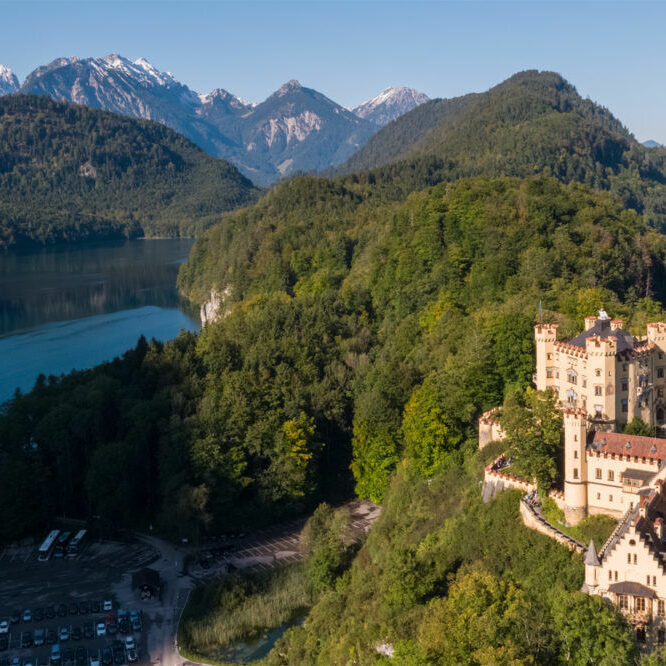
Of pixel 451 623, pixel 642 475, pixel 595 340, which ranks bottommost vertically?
pixel 451 623

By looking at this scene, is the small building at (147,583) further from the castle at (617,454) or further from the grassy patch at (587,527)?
the grassy patch at (587,527)

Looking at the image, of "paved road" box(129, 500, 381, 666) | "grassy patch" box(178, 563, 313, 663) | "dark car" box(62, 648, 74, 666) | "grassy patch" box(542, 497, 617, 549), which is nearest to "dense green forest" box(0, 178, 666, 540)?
"paved road" box(129, 500, 381, 666)

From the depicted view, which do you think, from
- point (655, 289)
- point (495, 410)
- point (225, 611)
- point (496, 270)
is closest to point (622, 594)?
point (495, 410)

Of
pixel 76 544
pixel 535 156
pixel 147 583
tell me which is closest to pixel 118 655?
pixel 147 583

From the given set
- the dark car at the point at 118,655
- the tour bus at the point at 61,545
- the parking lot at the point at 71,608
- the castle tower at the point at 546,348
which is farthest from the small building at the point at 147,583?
the castle tower at the point at 546,348

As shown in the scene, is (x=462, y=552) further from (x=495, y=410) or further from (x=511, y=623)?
(x=495, y=410)
